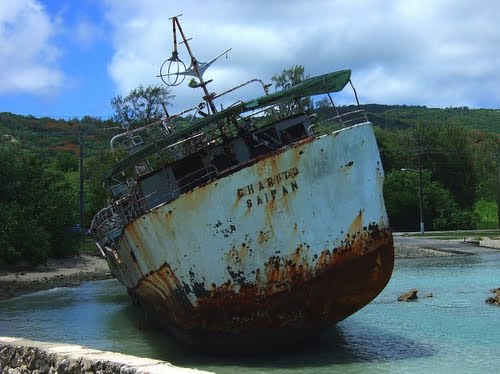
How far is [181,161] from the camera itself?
508 inches

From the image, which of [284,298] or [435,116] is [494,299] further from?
[435,116]

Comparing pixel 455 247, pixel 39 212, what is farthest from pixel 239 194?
pixel 455 247

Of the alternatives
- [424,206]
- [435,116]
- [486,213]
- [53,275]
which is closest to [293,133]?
[53,275]

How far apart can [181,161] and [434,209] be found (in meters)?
48.5

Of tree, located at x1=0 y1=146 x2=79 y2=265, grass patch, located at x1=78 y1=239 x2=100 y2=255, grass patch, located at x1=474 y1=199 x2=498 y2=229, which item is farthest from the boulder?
grass patch, located at x1=474 y1=199 x2=498 y2=229

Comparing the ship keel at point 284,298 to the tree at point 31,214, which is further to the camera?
the tree at point 31,214

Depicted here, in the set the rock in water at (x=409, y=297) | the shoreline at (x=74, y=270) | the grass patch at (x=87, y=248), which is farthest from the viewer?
the grass patch at (x=87, y=248)

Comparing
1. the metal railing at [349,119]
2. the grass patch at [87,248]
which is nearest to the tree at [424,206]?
the grass patch at [87,248]

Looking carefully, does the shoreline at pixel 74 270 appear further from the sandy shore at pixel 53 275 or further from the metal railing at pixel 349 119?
the metal railing at pixel 349 119

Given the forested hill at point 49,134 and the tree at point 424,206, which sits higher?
the forested hill at point 49,134

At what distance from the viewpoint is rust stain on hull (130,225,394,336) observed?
10586 millimetres

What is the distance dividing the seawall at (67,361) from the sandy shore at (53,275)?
1564 centimetres

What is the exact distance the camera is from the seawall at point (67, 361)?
621cm

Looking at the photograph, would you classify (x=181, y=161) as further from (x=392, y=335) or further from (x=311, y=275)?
(x=392, y=335)
